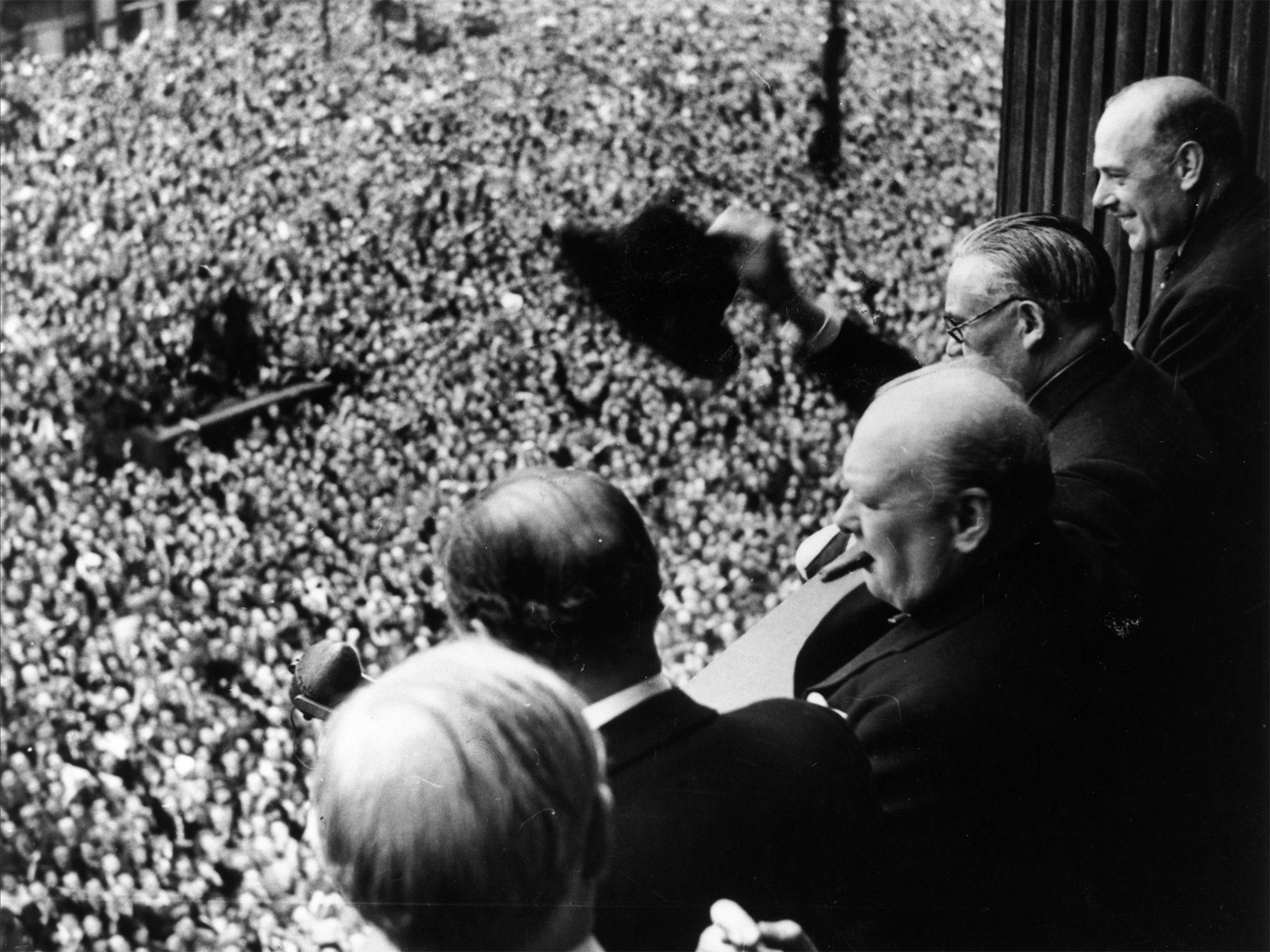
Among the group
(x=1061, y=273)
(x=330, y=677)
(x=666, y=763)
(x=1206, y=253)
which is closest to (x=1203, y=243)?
(x=1206, y=253)

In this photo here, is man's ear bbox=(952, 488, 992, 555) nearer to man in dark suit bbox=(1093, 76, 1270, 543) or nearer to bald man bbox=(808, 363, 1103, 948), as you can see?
bald man bbox=(808, 363, 1103, 948)

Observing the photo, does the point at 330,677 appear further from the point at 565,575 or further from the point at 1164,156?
the point at 1164,156

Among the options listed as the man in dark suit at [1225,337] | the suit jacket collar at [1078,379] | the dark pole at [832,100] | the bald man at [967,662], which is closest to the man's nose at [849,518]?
the bald man at [967,662]

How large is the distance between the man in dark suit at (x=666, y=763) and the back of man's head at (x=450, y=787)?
24 cm

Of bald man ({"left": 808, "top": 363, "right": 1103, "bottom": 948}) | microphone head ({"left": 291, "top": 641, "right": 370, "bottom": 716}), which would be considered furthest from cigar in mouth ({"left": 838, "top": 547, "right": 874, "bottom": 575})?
microphone head ({"left": 291, "top": 641, "right": 370, "bottom": 716})

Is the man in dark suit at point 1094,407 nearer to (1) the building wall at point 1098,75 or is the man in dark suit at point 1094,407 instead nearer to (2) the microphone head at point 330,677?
(1) the building wall at point 1098,75

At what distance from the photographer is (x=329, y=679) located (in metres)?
1.72

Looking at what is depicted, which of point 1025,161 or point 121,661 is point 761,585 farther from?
point 121,661

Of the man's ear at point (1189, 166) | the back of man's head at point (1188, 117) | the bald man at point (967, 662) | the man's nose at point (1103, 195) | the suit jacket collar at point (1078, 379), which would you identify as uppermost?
the back of man's head at point (1188, 117)

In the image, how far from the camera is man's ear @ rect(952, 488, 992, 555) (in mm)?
1728

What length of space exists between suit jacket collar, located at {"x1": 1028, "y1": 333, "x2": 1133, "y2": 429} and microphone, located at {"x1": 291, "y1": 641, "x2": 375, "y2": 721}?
3.47 feet

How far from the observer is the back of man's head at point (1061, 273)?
2.04m

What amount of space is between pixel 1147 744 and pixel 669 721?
87 centimetres

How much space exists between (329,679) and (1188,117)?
1682 mm
